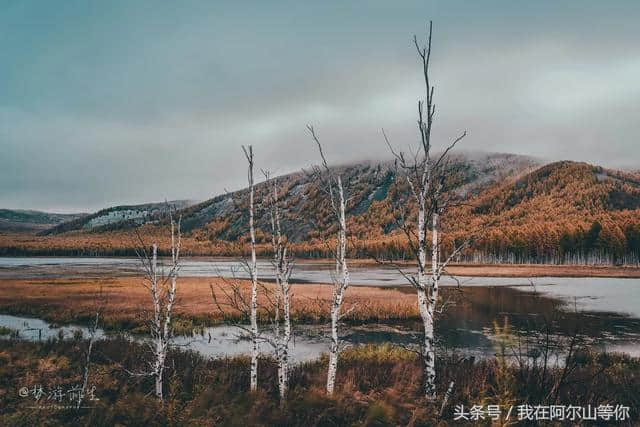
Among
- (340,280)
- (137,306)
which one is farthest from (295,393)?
(137,306)

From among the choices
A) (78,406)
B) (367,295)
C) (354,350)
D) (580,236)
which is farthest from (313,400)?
(580,236)

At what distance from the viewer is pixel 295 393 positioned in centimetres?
1203

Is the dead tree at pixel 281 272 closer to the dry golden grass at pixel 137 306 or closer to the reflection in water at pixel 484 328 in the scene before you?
the reflection in water at pixel 484 328

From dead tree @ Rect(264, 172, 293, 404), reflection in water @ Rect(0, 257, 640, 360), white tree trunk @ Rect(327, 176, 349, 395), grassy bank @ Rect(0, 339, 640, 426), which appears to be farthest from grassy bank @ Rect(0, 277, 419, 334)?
white tree trunk @ Rect(327, 176, 349, 395)

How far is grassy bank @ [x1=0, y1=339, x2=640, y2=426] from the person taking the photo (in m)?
9.98

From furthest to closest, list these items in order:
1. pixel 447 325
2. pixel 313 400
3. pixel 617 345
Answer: pixel 447 325
pixel 617 345
pixel 313 400

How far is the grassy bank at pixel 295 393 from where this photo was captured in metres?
9.98

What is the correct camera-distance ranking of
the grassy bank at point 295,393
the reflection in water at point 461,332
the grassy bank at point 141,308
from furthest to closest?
the grassy bank at point 141,308, the reflection in water at point 461,332, the grassy bank at point 295,393

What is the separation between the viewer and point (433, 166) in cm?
907

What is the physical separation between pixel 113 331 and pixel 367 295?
26.5m

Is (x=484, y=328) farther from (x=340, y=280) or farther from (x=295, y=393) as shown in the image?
(x=340, y=280)

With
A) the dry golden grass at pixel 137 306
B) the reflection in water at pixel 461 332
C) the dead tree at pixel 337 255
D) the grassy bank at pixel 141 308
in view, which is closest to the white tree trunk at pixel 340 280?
the dead tree at pixel 337 255

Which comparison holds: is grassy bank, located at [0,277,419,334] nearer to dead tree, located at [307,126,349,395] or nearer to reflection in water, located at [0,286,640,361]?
reflection in water, located at [0,286,640,361]

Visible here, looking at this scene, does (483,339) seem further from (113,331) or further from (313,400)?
(113,331)
